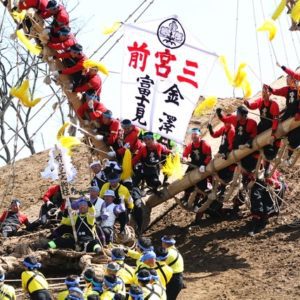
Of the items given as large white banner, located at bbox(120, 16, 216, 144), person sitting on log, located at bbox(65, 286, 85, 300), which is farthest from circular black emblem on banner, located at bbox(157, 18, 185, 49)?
person sitting on log, located at bbox(65, 286, 85, 300)

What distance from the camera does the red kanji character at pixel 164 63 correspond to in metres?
13.3

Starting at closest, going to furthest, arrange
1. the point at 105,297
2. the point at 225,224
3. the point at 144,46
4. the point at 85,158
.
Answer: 1. the point at 105,297
2. the point at 144,46
3. the point at 225,224
4. the point at 85,158

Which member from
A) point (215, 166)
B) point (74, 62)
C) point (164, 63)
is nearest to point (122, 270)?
point (215, 166)

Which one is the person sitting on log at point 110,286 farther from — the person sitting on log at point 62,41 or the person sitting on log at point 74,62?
the person sitting on log at point 62,41

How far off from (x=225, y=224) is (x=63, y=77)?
148 inches

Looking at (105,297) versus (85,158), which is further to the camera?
(85,158)

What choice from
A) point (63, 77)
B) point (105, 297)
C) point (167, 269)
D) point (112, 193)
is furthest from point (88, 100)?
point (105, 297)

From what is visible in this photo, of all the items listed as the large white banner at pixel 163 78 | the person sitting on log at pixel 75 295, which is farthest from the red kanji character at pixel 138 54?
the person sitting on log at pixel 75 295

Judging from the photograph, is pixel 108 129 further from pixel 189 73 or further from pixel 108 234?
pixel 108 234

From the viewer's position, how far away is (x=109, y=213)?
12.7 m

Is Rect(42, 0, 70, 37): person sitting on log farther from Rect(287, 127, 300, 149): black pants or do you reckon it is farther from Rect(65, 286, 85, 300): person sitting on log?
Rect(65, 286, 85, 300): person sitting on log

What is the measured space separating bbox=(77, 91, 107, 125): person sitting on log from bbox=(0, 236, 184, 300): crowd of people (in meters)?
3.31

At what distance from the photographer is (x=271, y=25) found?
1225cm

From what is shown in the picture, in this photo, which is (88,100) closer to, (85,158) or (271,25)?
Result: (271,25)
